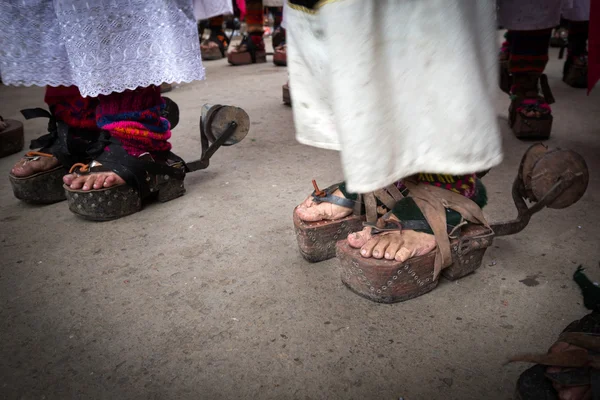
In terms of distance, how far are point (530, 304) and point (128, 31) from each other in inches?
49.3

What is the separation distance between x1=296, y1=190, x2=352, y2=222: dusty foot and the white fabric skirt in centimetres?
33

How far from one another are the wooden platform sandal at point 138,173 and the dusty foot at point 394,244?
0.77 m

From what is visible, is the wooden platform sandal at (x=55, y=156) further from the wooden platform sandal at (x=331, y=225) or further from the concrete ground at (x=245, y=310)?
the wooden platform sandal at (x=331, y=225)

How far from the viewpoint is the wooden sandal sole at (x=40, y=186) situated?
1.50 m

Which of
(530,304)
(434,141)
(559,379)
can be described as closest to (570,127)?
(530,304)

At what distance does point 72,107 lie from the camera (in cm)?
156

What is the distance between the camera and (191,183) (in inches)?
66.9

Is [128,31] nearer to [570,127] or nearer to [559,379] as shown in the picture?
[559,379]

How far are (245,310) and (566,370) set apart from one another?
60 centimetres

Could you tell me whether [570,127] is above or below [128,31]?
below

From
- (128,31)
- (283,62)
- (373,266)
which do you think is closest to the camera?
(373,266)

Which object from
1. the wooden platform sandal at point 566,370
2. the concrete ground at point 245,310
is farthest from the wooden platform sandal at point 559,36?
the wooden platform sandal at point 566,370

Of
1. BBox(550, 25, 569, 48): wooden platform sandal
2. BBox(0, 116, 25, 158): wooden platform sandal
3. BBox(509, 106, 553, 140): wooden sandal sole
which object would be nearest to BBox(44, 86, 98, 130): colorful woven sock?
BBox(0, 116, 25, 158): wooden platform sandal

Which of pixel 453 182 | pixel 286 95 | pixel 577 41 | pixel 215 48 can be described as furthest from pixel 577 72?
pixel 215 48
